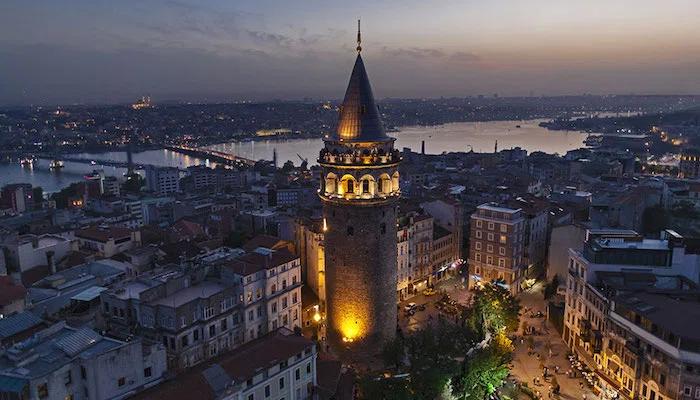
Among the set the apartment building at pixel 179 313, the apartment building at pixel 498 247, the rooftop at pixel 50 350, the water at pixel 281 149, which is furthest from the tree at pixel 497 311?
the water at pixel 281 149

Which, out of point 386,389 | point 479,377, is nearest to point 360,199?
point 386,389

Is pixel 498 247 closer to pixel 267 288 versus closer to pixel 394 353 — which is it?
pixel 394 353

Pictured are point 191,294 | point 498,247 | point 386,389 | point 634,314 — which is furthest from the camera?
point 498,247

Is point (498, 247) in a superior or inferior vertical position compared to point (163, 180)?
superior

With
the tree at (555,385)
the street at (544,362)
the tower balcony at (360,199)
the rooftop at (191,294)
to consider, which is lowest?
the street at (544,362)

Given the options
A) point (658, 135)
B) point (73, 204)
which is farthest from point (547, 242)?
point (658, 135)

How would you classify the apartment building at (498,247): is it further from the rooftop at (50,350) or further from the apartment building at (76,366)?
the rooftop at (50,350)
